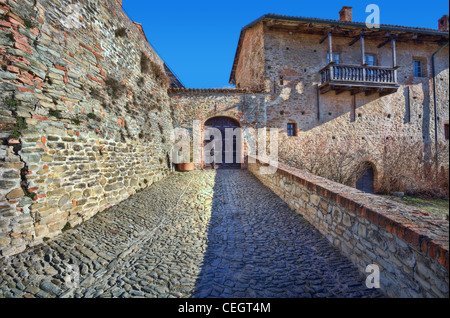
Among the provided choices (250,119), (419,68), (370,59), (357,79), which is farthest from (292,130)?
(419,68)

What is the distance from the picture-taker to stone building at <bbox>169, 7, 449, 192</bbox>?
10.8m

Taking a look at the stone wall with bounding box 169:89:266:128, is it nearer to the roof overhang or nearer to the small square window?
the small square window

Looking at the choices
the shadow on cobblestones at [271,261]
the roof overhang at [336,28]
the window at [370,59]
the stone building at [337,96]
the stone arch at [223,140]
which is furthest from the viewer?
the window at [370,59]

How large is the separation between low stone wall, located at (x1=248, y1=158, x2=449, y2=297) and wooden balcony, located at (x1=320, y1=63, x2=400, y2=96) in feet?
31.9

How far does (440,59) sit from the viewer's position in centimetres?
1269

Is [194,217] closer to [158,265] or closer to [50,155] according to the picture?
[158,265]

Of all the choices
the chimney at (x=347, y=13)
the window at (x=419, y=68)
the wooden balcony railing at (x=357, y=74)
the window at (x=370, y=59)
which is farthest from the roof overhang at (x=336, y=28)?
the wooden balcony railing at (x=357, y=74)

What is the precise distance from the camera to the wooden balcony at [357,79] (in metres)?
10.9

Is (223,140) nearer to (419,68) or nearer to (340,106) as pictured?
(340,106)

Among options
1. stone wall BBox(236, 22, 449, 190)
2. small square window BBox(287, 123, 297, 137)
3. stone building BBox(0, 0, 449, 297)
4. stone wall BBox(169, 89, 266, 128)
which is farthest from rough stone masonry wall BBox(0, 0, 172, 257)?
small square window BBox(287, 123, 297, 137)

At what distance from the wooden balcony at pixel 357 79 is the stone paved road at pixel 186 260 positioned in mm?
9379

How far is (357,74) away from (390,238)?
12.0 metres

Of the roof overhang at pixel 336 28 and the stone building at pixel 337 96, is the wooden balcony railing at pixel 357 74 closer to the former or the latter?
the stone building at pixel 337 96
